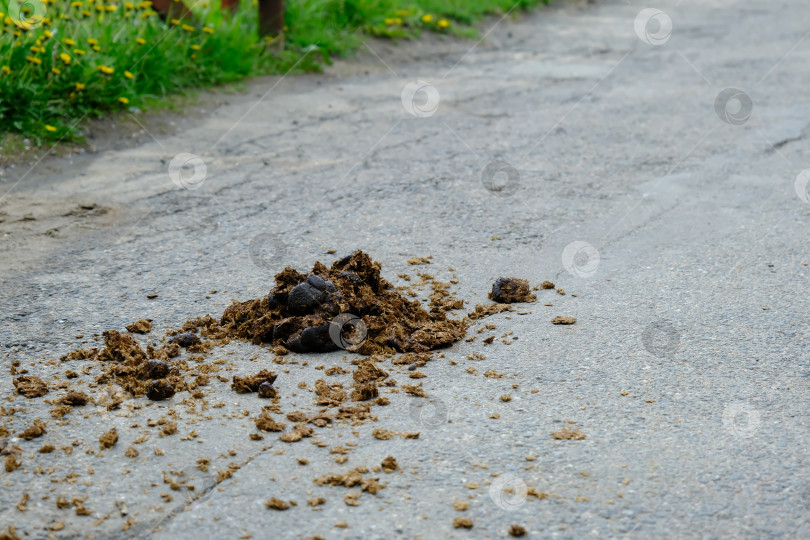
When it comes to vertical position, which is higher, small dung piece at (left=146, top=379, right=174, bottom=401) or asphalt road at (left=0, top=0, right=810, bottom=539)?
asphalt road at (left=0, top=0, right=810, bottom=539)

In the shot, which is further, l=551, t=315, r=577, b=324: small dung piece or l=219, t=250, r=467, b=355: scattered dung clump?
l=551, t=315, r=577, b=324: small dung piece

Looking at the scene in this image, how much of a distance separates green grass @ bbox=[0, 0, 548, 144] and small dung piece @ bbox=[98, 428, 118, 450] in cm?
367

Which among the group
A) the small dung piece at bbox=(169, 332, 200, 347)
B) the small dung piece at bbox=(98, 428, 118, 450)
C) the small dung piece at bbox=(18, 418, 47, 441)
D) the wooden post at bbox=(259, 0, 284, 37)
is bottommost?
the small dung piece at bbox=(18, 418, 47, 441)

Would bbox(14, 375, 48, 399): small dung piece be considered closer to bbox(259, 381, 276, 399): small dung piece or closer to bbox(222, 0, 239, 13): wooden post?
bbox(259, 381, 276, 399): small dung piece

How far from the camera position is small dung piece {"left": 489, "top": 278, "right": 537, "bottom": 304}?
3.93 meters

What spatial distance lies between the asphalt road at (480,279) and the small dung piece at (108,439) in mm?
24

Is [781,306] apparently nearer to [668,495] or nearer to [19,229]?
[668,495]

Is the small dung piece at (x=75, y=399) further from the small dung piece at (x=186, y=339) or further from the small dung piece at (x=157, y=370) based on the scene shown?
→ the small dung piece at (x=186, y=339)

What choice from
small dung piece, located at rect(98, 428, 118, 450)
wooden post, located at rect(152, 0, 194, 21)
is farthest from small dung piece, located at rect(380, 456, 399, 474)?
wooden post, located at rect(152, 0, 194, 21)

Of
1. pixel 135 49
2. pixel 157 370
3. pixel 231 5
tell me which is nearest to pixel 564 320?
pixel 157 370

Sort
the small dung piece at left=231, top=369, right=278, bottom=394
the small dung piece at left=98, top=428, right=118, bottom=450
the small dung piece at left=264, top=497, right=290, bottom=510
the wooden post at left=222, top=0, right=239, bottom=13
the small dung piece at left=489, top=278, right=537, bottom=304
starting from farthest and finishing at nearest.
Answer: the wooden post at left=222, top=0, right=239, bottom=13 < the small dung piece at left=489, top=278, right=537, bottom=304 < the small dung piece at left=231, top=369, right=278, bottom=394 < the small dung piece at left=98, top=428, right=118, bottom=450 < the small dung piece at left=264, top=497, right=290, bottom=510

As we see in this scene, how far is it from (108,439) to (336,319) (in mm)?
1069

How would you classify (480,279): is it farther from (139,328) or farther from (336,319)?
(139,328)

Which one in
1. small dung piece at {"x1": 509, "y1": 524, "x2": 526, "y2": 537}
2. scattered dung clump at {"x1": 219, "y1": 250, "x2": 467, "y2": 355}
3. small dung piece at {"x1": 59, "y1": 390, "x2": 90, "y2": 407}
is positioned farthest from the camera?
scattered dung clump at {"x1": 219, "y1": 250, "x2": 467, "y2": 355}
